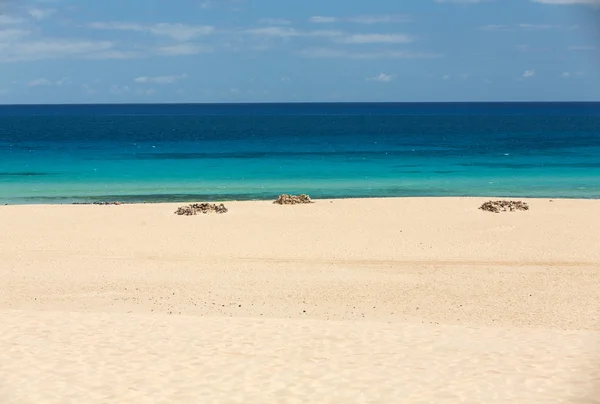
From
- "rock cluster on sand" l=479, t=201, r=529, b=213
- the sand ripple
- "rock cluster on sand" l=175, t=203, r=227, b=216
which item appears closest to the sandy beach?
the sand ripple

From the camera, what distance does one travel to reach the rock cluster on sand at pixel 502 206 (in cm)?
2766

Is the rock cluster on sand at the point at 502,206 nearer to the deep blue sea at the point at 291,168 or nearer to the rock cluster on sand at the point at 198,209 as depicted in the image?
the rock cluster on sand at the point at 198,209

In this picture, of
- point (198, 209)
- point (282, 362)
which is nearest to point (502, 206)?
point (198, 209)

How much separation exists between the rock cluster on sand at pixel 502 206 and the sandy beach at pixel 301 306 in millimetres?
593

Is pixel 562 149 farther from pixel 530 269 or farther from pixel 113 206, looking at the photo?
pixel 530 269

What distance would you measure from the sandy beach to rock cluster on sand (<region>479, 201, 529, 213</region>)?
1.95 ft

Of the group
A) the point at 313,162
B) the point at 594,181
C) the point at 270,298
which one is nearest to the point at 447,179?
the point at 594,181

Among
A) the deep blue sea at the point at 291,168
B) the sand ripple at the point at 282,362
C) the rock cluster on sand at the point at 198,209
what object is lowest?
the sand ripple at the point at 282,362

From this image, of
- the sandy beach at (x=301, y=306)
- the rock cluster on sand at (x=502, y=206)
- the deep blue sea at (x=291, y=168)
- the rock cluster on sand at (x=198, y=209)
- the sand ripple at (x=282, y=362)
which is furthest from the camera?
the deep blue sea at (x=291, y=168)

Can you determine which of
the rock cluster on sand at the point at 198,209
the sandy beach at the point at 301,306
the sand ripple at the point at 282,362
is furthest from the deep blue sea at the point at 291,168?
the sand ripple at the point at 282,362

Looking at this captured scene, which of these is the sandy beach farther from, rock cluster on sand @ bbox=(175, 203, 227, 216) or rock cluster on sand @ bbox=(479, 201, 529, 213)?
rock cluster on sand @ bbox=(175, 203, 227, 216)

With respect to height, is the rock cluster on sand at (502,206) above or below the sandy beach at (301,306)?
above

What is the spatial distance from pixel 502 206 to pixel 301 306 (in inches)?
601

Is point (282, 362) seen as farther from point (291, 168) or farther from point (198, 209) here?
point (291, 168)
